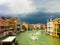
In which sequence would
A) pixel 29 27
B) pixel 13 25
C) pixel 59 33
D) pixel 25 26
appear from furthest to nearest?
pixel 29 27
pixel 25 26
pixel 13 25
pixel 59 33

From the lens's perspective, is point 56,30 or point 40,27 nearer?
point 56,30

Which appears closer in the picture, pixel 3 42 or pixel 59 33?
pixel 3 42

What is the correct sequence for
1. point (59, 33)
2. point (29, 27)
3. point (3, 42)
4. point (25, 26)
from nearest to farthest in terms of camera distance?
point (3, 42), point (59, 33), point (25, 26), point (29, 27)

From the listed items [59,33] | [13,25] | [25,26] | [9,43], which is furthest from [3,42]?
[25,26]

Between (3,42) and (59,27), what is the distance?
65.5 feet

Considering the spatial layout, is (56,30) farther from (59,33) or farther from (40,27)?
(40,27)

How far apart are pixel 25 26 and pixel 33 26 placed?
37.3 feet

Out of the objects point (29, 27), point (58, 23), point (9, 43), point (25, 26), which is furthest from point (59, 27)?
point (29, 27)

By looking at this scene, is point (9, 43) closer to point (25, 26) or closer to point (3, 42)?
point (3, 42)

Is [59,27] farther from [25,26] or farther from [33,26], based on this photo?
[33,26]

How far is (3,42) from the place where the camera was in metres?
13.7

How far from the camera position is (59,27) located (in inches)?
1267

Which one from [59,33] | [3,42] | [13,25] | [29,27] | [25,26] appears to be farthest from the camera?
[29,27]

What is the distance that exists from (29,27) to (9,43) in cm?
7347
